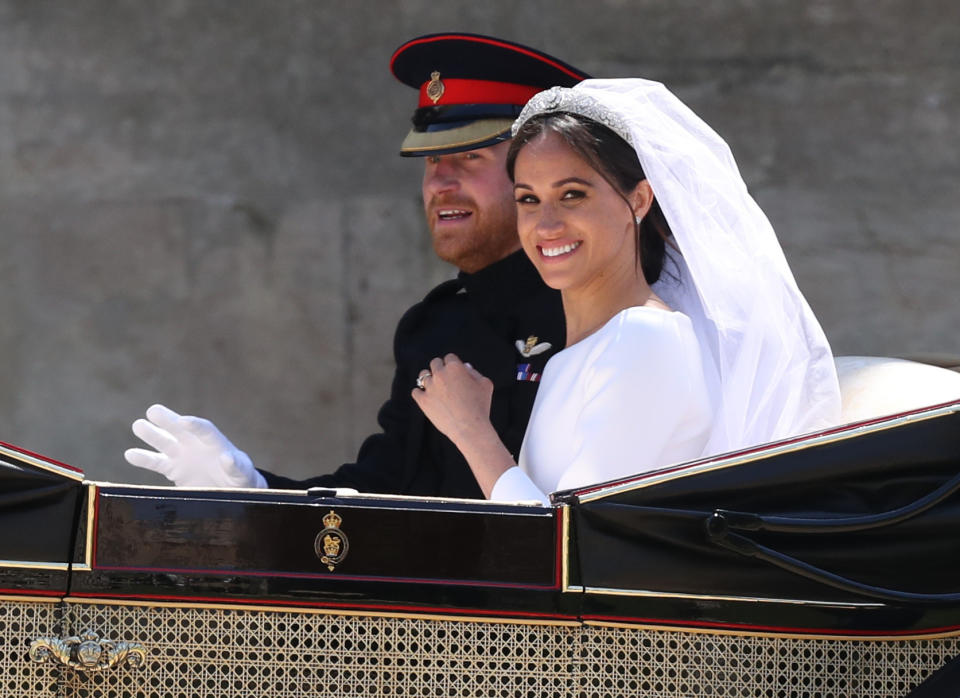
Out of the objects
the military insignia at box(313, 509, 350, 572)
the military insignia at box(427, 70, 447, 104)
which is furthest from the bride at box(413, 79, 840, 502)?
the military insignia at box(427, 70, 447, 104)

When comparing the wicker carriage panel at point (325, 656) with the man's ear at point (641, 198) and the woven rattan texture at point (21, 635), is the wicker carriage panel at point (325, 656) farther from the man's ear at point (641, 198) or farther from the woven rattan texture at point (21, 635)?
the man's ear at point (641, 198)

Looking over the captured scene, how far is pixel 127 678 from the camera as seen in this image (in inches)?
62.2

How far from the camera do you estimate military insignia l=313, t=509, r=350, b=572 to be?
158 cm

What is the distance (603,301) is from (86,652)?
1027mm

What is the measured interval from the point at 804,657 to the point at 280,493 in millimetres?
674

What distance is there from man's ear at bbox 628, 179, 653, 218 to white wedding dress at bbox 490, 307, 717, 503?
23cm

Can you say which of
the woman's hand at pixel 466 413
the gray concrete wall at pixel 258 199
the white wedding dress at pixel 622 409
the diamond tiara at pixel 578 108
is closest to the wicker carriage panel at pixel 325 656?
the white wedding dress at pixel 622 409

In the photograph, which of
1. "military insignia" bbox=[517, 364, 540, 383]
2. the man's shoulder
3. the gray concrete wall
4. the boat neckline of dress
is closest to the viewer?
the boat neckline of dress

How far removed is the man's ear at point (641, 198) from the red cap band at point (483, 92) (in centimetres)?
75

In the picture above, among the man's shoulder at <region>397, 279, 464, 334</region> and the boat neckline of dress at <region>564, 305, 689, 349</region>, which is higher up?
the man's shoulder at <region>397, 279, 464, 334</region>

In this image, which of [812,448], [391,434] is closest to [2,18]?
[391,434]

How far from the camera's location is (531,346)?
8.98 ft

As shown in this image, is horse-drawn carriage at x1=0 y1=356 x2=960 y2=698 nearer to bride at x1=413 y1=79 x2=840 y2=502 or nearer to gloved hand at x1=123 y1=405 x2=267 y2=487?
bride at x1=413 y1=79 x2=840 y2=502

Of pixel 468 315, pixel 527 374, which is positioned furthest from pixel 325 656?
pixel 468 315
